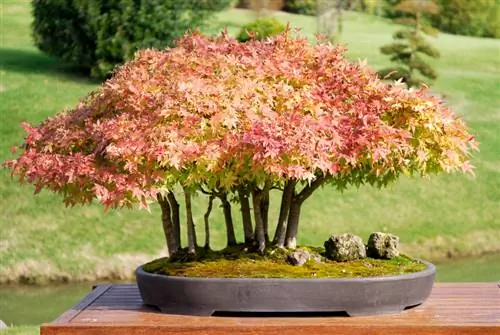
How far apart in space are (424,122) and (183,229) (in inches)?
366

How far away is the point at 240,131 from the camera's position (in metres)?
6.43

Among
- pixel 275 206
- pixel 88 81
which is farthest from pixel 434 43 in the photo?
pixel 275 206

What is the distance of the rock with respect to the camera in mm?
7180

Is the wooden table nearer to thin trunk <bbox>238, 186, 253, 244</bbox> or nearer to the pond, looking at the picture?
thin trunk <bbox>238, 186, 253, 244</bbox>

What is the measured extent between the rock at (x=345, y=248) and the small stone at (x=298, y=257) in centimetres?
22

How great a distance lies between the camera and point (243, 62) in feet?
23.1

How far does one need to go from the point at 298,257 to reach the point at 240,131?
3.43ft

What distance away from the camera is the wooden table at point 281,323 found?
20.6 feet

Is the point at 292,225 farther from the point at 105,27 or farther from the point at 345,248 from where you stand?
the point at 105,27

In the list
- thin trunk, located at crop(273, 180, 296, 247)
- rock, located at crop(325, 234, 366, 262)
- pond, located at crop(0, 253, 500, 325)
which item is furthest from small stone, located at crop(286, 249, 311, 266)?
pond, located at crop(0, 253, 500, 325)

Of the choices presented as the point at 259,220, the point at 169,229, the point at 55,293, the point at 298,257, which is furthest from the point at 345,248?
the point at 55,293

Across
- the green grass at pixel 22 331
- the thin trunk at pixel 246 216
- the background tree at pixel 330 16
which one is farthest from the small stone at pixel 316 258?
the background tree at pixel 330 16

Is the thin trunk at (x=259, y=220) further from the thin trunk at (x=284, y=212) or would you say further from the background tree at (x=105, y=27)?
the background tree at (x=105, y=27)

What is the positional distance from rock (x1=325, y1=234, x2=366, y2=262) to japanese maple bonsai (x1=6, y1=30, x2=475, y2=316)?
0.37m
